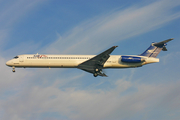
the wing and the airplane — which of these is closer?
the wing

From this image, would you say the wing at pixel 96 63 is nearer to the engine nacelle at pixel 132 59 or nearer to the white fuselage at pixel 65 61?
the white fuselage at pixel 65 61

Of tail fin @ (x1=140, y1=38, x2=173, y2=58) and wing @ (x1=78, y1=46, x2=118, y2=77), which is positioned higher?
tail fin @ (x1=140, y1=38, x2=173, y2=58)

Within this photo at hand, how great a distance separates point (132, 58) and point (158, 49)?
5936 mm

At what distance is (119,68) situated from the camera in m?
39.7

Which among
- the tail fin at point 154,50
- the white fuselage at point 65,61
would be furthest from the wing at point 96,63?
the tail fin at point 154,50

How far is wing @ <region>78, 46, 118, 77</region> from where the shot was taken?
36.5 meters

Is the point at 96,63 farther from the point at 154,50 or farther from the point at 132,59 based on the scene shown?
the point at 154,50

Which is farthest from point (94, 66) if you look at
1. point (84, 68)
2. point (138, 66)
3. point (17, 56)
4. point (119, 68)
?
point (17, 56)

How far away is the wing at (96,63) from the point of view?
36.5m

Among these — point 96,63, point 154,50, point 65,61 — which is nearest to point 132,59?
point 154,50

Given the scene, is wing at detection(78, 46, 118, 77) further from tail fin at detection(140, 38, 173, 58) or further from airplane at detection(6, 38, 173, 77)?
tail fin at detection(140, 38, 173, 58)

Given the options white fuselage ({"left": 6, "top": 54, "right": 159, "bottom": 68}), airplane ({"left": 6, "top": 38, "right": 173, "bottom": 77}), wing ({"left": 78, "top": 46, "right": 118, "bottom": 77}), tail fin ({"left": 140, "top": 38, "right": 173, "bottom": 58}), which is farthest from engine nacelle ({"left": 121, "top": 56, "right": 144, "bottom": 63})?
wing ({"left": 78, "top": 46, "right": 118, "bottom": 77})

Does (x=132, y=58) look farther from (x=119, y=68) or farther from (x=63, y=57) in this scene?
(x=63, y=57)

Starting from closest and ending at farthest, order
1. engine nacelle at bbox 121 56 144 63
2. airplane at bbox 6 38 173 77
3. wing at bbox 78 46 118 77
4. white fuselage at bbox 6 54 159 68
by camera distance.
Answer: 1. wing at bbox 78 46 118 77
2. engine nacelle at bbox 121 56 144 63
3. airplane at bbox 6 38 173 77
4. white fuselage at bbox 6 54 159 68
